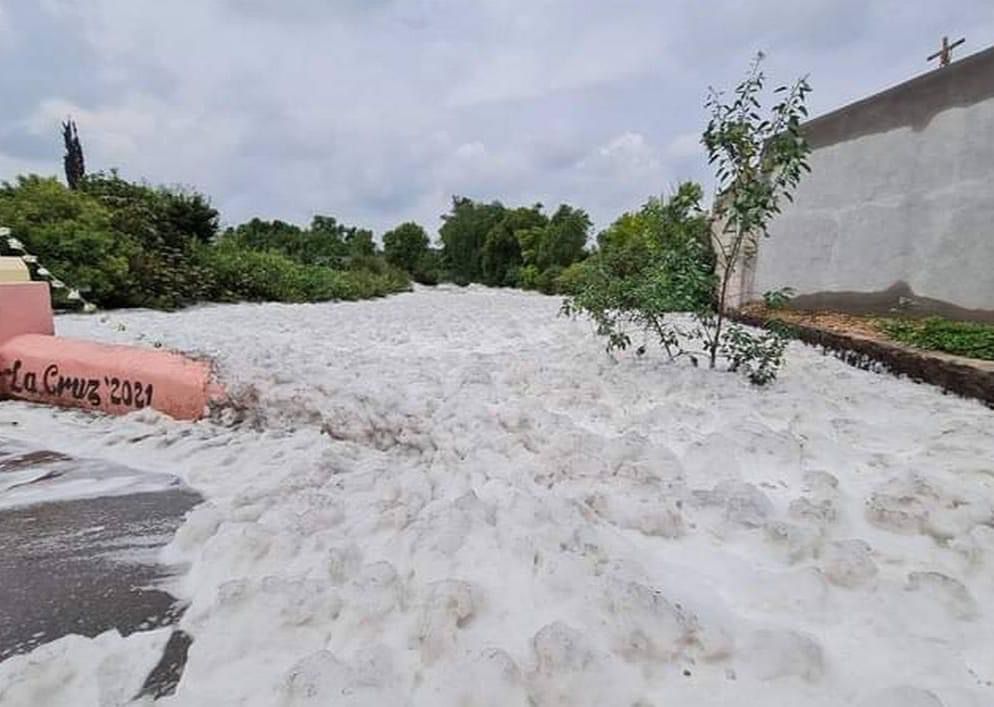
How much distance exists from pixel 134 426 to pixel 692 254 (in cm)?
277

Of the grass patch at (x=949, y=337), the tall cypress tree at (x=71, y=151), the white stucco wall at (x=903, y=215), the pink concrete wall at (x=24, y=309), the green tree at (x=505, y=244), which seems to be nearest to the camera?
the grass patch at (x=949, y=337)

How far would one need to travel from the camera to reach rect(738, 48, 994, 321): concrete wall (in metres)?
3.73

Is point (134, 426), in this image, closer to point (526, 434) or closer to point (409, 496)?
point (409, 496)

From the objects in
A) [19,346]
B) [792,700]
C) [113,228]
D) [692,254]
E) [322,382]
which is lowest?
[792,700]

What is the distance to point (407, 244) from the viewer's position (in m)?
32.9

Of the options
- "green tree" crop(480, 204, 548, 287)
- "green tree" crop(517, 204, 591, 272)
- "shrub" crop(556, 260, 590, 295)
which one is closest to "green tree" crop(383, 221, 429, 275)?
"green tree" crop(480, 204, 548, 287)

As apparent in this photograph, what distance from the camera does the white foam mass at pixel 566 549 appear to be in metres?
0.95

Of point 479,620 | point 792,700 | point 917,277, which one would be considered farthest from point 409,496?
point 917,277

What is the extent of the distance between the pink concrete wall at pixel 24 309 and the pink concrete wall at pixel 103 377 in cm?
6

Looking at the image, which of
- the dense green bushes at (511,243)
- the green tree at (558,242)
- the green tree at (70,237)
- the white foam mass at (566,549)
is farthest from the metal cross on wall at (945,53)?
the green tree at (558,242)

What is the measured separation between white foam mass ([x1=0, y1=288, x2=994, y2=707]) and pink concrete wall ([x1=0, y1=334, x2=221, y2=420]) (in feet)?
0.37

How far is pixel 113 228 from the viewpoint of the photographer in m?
7.73

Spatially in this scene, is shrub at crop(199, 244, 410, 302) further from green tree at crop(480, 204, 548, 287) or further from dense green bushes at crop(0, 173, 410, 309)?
green tree at crop(480, 204, 548, 287)

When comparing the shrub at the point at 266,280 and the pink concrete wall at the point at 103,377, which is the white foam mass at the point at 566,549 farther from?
the shrub at the point at 266,280
